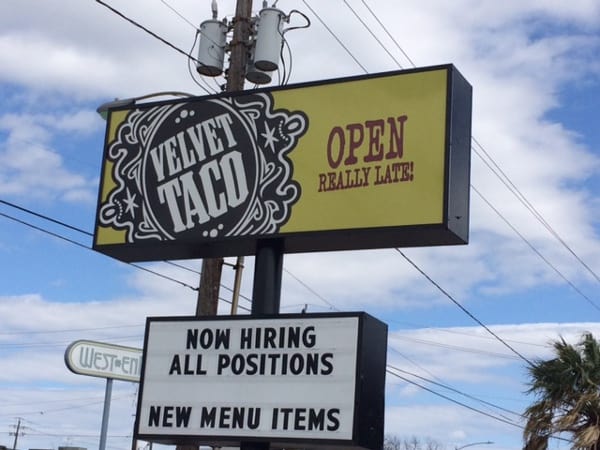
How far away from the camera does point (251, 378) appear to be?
9805 millimetres

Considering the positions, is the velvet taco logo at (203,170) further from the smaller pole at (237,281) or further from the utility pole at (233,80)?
the smaller pole at (237,281)

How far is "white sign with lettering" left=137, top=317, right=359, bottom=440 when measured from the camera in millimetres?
9398

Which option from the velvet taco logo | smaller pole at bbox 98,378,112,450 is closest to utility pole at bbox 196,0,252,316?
smaller pole at bbox 98,378,112,450

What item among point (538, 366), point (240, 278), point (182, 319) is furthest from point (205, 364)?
point (538, 366)

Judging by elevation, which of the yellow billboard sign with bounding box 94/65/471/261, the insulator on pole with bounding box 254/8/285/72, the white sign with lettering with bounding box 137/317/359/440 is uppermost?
the insulator on pole with bounding box 254/8/285/72

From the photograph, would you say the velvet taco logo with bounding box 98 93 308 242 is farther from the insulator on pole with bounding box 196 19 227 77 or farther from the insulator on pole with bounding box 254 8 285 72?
the insulator on pole with bounding box 196 19 227 77

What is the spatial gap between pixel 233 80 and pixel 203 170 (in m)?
4.83

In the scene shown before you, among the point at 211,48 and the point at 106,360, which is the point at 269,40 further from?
the point at 106,360

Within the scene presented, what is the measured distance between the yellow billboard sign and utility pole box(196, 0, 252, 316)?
3.09m

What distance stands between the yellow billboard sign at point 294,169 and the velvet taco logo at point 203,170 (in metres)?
0.01

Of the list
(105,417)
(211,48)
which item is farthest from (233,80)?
(105,417)

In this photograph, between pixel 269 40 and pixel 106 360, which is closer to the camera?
pixel 269 40

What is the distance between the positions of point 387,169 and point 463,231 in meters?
0.92

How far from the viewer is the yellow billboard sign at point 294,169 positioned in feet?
31.7
